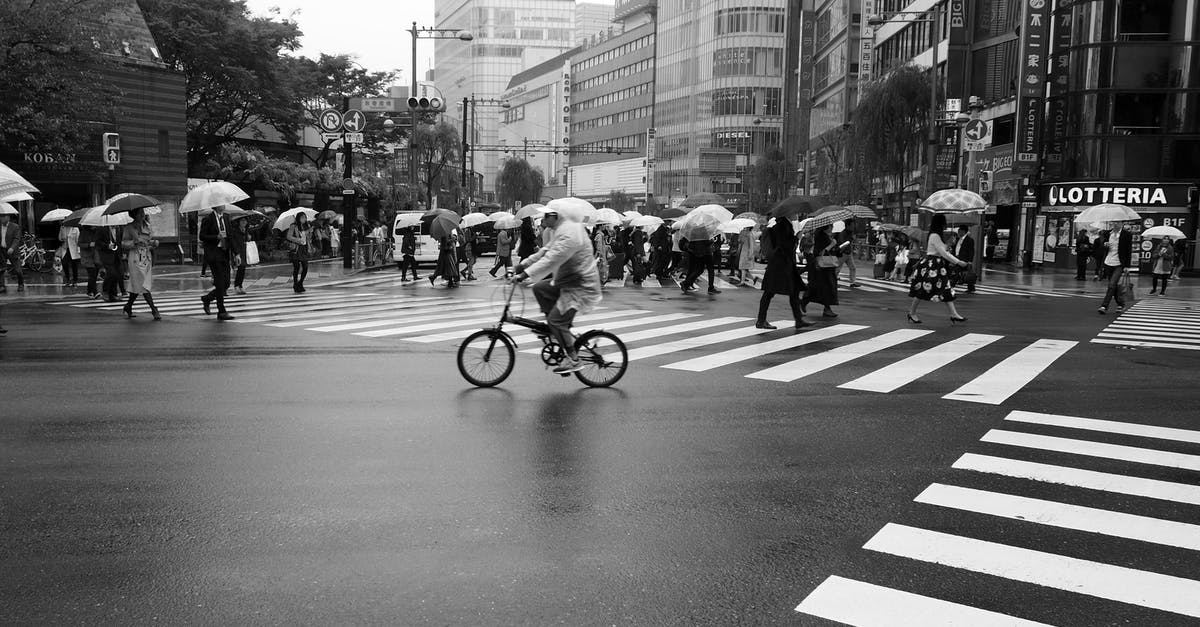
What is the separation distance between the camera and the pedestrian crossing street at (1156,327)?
14.6 m

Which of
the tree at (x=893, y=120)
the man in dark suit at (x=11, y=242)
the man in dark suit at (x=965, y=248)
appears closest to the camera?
the man in dark suit at (x=11, y=242)

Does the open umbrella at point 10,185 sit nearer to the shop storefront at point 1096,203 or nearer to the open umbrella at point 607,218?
the open umbrella at point 607,218

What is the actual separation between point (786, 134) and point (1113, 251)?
265ft

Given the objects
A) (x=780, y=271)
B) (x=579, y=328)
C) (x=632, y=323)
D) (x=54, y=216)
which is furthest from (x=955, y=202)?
(x=54, y=216)

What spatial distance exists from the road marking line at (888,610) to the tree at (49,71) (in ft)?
78.7

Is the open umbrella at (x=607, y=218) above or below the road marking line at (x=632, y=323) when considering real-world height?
above

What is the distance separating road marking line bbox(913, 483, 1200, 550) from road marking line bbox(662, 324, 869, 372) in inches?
207

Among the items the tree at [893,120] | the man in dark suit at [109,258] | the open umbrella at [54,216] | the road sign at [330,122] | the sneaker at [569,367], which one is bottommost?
the sneaker at [569,367]

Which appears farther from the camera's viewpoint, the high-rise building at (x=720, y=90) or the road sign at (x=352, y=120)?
the high-rise building at (x=720, y=90)

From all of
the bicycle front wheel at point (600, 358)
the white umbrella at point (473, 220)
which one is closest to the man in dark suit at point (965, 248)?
the white umbrella at point (473, 220)

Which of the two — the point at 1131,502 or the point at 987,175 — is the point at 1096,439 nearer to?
the point at 1131,502

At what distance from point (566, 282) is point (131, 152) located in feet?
97.7

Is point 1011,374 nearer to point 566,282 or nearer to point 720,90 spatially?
point 566,282

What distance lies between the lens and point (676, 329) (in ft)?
51.1
